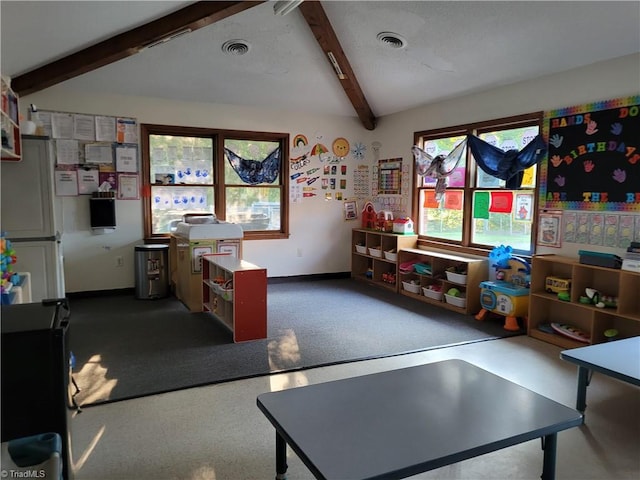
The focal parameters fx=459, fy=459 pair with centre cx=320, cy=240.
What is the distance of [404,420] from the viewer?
1.80m

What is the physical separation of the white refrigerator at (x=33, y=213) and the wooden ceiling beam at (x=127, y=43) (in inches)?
61.2

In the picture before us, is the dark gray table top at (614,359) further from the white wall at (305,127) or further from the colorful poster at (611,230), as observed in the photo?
the white wall at (305,127)

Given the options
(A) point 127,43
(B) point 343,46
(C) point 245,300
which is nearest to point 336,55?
(B) point 343,46

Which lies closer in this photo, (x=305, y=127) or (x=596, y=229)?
(x=596, y=229)

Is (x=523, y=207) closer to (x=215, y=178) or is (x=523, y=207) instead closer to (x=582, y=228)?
(x=582, y=228)

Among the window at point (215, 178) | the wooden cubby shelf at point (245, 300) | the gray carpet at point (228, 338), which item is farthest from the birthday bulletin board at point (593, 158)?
the window at point (215, 178)

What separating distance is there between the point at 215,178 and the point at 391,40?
2.90m

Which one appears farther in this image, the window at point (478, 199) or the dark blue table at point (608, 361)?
the window at point (478, 199)

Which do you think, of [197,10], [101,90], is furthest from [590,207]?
[101,90]

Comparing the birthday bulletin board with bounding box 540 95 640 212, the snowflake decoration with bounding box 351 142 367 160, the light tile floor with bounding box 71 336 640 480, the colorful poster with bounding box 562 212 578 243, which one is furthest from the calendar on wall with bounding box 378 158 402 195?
the light tile floor with bounding box 71 336 640 480

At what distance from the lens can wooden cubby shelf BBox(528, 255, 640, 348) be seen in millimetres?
3646

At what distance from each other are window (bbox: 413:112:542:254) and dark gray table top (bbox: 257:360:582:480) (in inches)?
119

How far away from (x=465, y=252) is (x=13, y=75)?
5.25 metres

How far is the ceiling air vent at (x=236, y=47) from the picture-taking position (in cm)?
484
